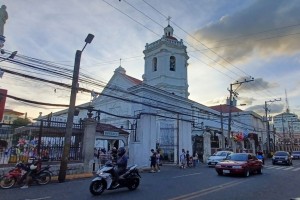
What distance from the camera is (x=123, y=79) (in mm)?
42281

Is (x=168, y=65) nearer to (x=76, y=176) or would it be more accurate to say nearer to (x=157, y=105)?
(x=157, y=105)

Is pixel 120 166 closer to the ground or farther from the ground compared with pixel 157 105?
closer to the ground

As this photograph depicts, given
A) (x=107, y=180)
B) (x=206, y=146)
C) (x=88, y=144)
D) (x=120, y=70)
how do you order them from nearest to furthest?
1. (x=107, y=180)
2. (x=88, y=144)
3. (x=206, y=146)
4. (x=120, y=70)

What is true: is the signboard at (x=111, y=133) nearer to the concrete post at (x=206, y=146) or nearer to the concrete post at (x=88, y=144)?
the concrete post at (x=88, y=144)

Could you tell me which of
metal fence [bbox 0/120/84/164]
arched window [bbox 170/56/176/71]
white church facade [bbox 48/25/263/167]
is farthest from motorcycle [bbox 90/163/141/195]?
arched window [bbox 170/56/176/71]

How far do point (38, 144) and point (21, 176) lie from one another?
3.66m

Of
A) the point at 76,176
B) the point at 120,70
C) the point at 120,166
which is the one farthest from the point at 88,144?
the point at 120,70

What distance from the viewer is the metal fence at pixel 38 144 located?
14.7m

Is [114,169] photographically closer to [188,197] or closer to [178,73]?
[188,197]

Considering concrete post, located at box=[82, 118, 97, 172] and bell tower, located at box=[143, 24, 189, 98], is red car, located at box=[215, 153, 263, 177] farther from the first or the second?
bell tower, located at box=[143, 24, 189, 98]

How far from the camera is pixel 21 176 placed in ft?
39.1

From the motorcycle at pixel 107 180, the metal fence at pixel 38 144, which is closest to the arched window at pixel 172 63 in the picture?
the metal fence at pixel 38 144

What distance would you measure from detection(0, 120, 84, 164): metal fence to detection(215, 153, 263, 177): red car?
934 centimetres

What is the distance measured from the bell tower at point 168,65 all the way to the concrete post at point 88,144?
22173 mm
